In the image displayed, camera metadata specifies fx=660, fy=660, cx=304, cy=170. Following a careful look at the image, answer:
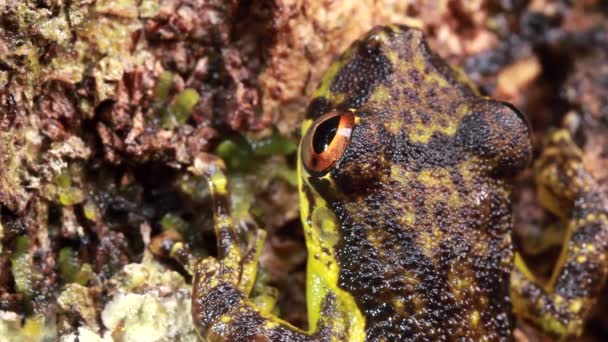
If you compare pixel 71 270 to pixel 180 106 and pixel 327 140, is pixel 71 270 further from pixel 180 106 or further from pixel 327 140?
pixel 327 140

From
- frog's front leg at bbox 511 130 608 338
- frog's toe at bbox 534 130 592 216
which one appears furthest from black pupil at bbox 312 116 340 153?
frog's toe at bbox 534 130 592 216

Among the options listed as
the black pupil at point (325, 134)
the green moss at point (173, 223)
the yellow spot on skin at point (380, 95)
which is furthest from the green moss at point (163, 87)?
the yellow spot on skin at point (380, 95)

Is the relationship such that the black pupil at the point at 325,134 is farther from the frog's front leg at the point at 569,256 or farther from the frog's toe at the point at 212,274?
the frog's front leg at the point at 569,256

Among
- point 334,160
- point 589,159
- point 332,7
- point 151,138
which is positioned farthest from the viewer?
point 589,159

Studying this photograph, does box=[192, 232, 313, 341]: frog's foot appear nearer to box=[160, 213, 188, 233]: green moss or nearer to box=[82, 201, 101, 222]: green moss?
box=[160, 213, 188, 233]: green moss

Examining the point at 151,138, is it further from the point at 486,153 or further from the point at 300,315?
the point at 486,153

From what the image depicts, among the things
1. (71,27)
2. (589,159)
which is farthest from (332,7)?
(589,159)

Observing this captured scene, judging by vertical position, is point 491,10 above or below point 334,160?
above
